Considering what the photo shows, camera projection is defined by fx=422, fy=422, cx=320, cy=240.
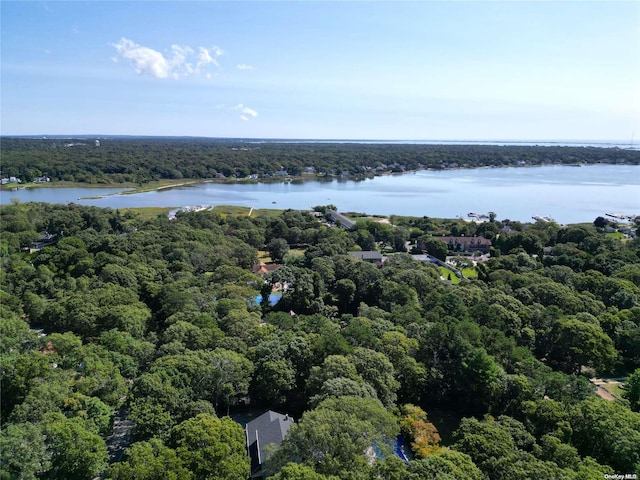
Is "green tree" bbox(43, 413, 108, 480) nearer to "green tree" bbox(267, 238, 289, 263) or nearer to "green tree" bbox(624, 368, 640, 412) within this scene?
"green tree" bbox(624, 368, 640, 412)

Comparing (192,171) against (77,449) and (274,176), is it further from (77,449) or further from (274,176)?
(77,449)

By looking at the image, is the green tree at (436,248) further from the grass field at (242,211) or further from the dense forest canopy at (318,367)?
the grass field at (242,211)

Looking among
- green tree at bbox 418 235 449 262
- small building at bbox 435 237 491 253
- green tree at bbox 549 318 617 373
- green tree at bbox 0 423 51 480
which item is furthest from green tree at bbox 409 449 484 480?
small building at bbox 435 237 491 253

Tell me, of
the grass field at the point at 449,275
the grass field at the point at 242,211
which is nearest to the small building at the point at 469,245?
the grass field at the point at 449,275

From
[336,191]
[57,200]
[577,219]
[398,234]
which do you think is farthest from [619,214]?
[57,200]

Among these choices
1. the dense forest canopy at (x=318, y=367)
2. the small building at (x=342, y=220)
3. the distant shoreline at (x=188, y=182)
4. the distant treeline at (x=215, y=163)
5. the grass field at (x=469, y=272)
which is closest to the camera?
the dense forest canopy at (x=318, y=367)
